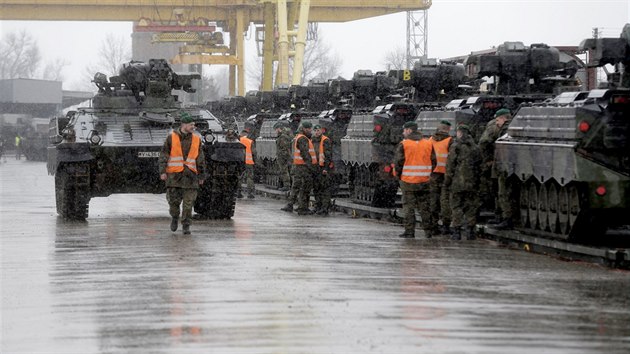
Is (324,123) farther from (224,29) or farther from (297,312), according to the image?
(224,29)

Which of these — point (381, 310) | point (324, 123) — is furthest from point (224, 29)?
point (381, 310)

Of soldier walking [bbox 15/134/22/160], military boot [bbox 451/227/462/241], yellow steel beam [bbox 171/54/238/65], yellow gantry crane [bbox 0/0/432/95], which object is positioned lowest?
soldier walking [bbox 15/134/22/160]

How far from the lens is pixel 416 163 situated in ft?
59.7

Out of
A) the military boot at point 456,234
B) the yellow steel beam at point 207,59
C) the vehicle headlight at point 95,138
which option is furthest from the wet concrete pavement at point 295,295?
the yellow steel beam at point 207,59

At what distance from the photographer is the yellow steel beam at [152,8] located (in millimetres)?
57969

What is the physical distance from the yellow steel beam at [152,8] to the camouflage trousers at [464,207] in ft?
135

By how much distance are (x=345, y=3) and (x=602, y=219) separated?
1790 inches

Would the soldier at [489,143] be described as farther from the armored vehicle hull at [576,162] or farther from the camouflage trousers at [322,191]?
the camouflage trousers at [322,191]

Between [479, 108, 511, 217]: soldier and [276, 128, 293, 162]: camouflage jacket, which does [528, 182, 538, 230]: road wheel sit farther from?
[276, 128, 293, 162]: camouflage jacket

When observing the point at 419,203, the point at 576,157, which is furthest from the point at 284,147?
the point at 576,157

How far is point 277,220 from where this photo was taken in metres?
22.0

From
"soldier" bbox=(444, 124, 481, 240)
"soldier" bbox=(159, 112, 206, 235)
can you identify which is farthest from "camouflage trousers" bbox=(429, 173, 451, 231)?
"soldier" bbox=(159, 112, 206, 235)

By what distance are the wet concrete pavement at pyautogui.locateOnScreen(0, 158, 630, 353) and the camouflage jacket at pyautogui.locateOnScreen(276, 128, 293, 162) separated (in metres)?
8.11

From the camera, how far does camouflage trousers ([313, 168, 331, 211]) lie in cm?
2398
